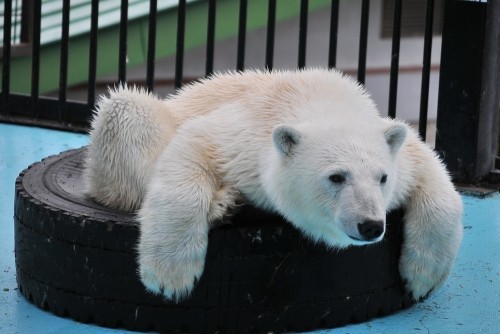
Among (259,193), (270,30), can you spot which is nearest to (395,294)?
(259,193)

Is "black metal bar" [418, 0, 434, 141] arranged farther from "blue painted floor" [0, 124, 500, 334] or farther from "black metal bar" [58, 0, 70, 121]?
"black metal bar" [58, 0, 70, 121]

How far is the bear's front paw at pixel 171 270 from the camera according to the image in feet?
10.8

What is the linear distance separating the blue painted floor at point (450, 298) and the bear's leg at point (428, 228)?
15cm

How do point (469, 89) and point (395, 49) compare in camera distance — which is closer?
point (469, 89)

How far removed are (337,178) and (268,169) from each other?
280 mm

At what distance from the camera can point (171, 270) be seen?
3307 mm

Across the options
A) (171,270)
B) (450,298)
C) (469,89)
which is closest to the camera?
(171,270)

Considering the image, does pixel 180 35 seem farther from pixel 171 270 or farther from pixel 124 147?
pixel 171 270

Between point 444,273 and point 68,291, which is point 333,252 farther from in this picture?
point 68,291

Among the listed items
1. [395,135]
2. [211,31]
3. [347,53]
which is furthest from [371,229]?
[347,53]

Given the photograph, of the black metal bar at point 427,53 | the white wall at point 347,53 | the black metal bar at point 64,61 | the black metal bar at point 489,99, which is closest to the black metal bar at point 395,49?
the black metal bar at point 427,53

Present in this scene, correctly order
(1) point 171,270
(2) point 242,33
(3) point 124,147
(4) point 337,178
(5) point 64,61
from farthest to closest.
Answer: (5) point 64,61 → (2) point 242,33 → (3) point 124,147 → (1) point 171,270 → (4) point 337,178

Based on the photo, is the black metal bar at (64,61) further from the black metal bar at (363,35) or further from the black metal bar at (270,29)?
the black metal bar at (363,35)

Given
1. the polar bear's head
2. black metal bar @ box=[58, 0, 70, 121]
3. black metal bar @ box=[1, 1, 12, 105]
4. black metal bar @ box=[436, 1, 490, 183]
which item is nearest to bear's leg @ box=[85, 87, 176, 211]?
the polar bear's head
